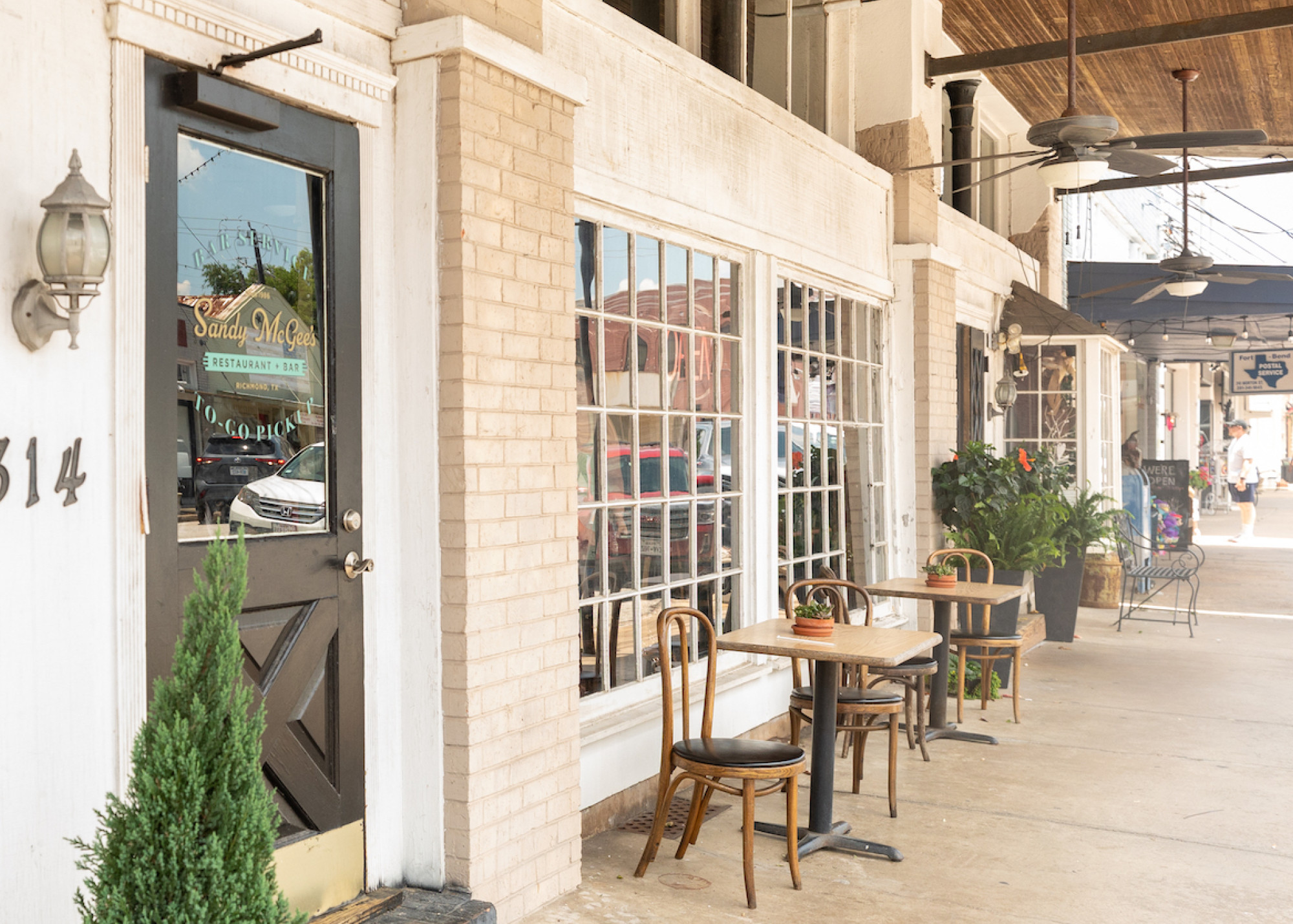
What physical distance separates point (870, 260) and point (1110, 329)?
10448 millimetres

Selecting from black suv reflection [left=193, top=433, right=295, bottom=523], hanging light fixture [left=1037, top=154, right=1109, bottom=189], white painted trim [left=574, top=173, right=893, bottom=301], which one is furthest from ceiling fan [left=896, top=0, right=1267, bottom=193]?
black suv reflection [left=193, top=433, right=295, bottom=523]

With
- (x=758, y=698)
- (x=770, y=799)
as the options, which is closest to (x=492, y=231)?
(x=770, y=799)

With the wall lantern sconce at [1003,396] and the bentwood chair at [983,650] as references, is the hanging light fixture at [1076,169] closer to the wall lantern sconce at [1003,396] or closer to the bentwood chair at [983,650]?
the bentwood chair at [983,650]

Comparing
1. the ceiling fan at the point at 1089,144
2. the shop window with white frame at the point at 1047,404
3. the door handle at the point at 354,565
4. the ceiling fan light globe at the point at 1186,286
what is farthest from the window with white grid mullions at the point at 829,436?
the ceiling fan light globe at the point at 1186,286

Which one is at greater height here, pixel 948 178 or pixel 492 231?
pixel 948 178

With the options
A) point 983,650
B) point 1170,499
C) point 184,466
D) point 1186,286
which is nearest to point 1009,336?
point 1186,286

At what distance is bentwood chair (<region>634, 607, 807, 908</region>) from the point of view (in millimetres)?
3748

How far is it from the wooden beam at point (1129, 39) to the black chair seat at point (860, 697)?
450cm

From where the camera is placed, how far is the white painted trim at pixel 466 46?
333 centimetres

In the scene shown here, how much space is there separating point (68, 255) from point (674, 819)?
3.26 m

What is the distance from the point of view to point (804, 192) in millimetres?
6301

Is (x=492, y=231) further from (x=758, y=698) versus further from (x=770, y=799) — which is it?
(x=758, y=698)

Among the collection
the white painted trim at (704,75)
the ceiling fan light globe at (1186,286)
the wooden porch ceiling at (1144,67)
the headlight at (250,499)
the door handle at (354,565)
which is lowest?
the door handle at (354,565)

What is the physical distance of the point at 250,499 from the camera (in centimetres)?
301
